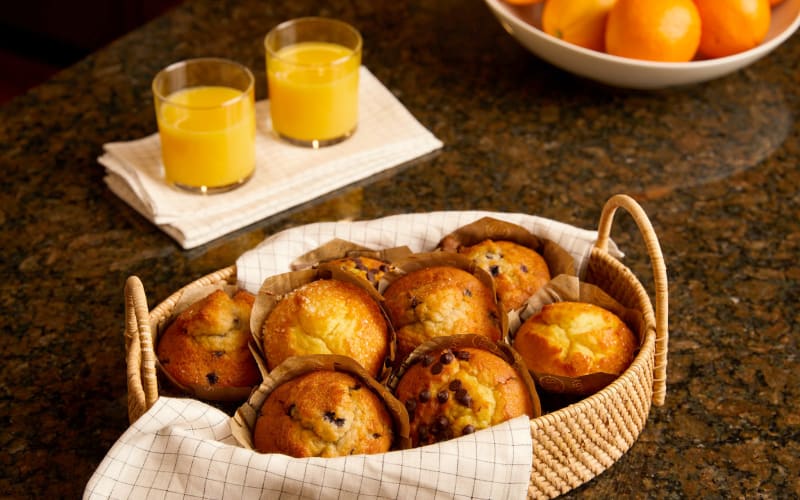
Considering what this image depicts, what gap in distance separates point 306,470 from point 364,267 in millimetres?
319

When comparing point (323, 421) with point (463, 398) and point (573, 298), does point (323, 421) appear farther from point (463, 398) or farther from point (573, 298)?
point (573, 298)

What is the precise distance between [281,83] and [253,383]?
0.61m

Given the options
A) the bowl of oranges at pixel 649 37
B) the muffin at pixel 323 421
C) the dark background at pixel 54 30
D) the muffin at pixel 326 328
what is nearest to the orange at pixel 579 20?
the bowl of oranges at pixel 649 37

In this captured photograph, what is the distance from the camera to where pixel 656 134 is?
1.59 metres

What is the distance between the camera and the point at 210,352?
1.00 m

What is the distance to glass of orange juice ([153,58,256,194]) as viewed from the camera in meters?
1.36

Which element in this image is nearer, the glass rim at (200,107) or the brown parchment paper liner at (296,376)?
the brown parchment paper liner at (296,376)

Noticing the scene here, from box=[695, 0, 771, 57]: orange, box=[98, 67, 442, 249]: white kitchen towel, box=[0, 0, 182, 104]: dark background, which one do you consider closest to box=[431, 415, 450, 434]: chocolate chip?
box=[98, 67, 442, 249]: white kitchen towel

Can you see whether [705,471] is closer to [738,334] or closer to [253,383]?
[738,334]

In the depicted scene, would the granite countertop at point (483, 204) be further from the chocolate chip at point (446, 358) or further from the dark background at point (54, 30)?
the dark background at point (54, 30)

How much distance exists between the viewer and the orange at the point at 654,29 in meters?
1.46

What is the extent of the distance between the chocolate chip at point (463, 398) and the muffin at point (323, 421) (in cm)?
7

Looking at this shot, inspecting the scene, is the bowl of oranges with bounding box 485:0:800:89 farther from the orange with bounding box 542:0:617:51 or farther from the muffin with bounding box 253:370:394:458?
the muffin with bounding box 253:370:394:458

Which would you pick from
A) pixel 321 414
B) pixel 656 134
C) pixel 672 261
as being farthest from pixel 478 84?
pixel 321 414
